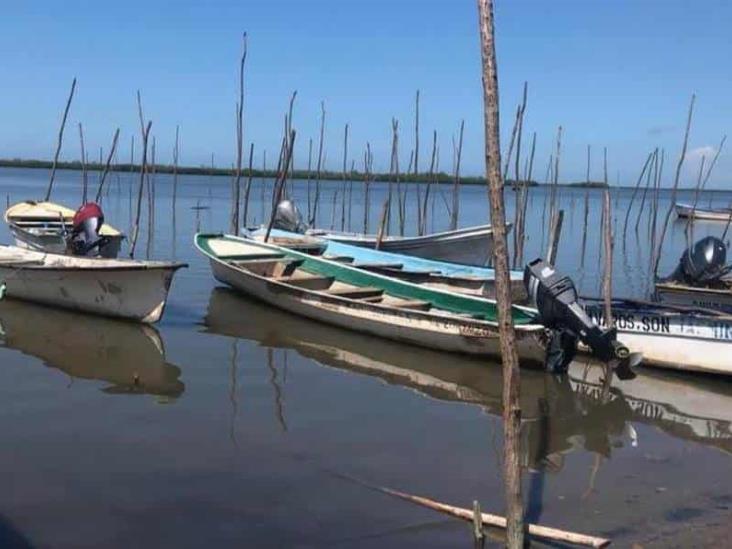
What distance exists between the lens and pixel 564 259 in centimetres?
2370

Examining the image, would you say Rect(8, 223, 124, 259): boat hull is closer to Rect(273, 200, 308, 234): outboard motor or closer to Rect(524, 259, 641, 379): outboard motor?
Rect(273, 200, 308, 234): outboard motor

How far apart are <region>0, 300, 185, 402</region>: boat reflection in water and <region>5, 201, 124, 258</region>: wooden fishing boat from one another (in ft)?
9.09

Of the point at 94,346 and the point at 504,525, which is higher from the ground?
the point at 504,525

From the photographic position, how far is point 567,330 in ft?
28.8

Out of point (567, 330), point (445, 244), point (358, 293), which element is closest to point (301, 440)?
point (567, 330)

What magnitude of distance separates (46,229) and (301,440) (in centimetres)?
1162

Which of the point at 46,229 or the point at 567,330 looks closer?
the point at 567,330

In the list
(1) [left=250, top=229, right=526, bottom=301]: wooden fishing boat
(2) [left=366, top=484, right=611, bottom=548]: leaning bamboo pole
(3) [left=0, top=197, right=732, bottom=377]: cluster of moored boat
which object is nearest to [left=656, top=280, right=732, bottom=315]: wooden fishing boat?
(3) [left=0, top=197, right=732, bottom=377]: cluster of moored boat

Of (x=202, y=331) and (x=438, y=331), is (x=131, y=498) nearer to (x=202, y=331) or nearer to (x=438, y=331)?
(x=438, y=331)

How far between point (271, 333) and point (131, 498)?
5737 mm

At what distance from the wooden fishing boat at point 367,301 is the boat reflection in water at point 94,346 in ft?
7.22

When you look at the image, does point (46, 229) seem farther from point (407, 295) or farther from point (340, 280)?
point (407, 295)

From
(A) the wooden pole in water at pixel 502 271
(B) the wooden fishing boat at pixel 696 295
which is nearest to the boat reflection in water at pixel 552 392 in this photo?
(A) the wooden pole in water at pixel 502 271

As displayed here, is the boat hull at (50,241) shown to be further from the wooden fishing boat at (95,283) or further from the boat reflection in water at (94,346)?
the boat reflection in water at (94,346)
